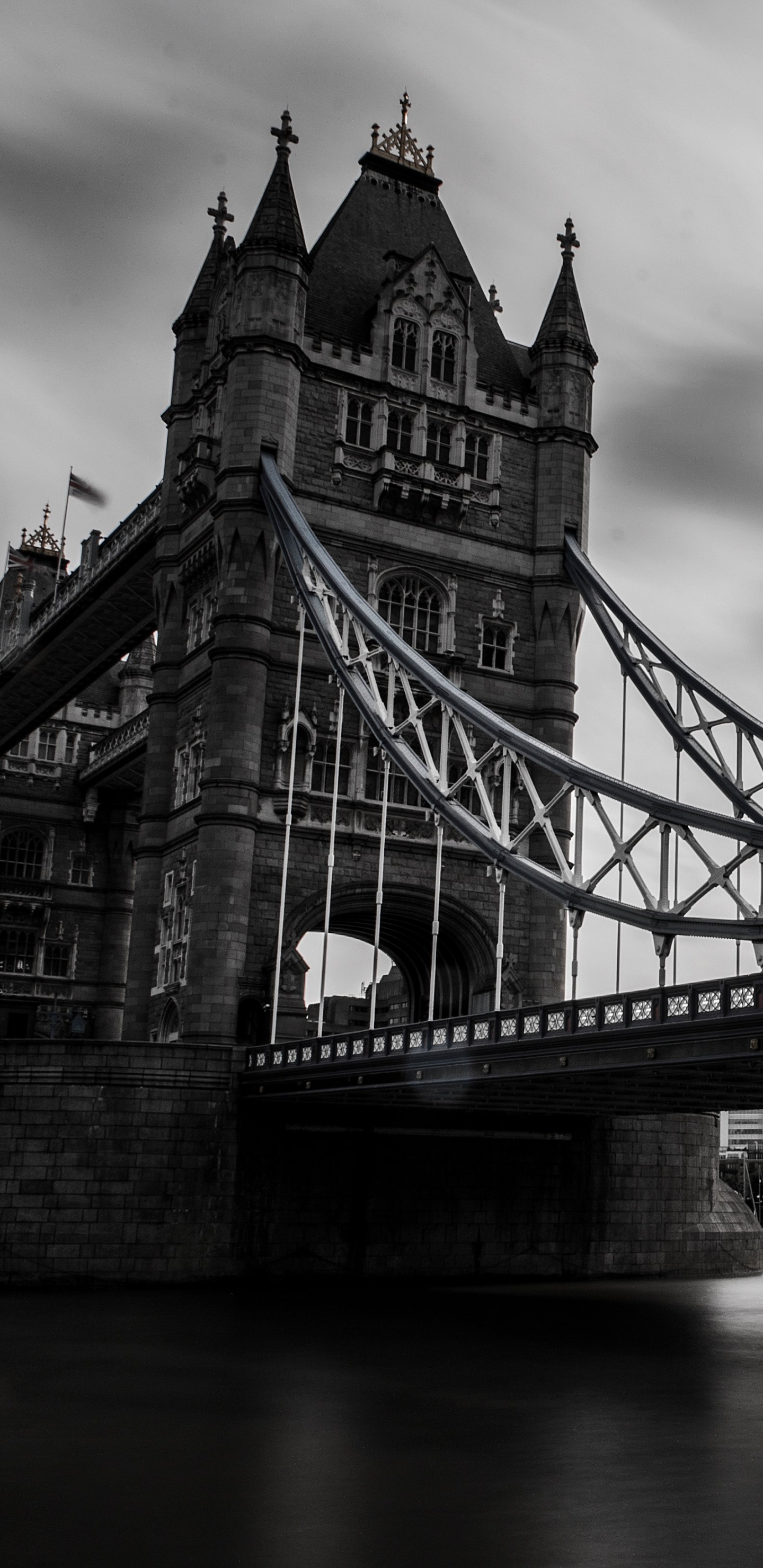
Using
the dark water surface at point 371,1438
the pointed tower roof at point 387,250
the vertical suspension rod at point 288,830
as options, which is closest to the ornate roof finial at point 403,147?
the pointed tower roof at point 387,250

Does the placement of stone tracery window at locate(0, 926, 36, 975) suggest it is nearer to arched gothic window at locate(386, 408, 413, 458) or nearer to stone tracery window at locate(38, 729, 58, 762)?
stone tracery window at locate(38, 729, 58, 762)

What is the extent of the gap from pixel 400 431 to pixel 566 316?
22.2ft

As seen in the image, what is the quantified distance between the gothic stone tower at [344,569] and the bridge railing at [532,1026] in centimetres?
624

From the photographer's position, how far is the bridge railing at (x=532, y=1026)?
21.9 m

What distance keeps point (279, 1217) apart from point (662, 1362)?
1281 centimetres

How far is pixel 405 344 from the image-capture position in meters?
44.6

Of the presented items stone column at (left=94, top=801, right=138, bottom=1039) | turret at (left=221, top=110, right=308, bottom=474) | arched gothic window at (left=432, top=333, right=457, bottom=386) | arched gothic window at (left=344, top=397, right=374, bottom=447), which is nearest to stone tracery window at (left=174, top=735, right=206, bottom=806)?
turret at (left=221, top=110, right=308, bottom=474)

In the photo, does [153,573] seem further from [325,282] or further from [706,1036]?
[706,1036]

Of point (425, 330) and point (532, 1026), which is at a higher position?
point (425, 330)

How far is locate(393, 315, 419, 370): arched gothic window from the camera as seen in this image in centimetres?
4441

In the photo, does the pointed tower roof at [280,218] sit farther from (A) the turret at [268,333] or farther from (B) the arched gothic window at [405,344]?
(B) the arched gothic window at [405,344]

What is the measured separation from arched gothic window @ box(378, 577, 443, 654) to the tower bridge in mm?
72

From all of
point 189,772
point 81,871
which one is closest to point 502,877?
point 189,772

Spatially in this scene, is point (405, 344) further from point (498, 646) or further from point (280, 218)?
point (498, 646)
